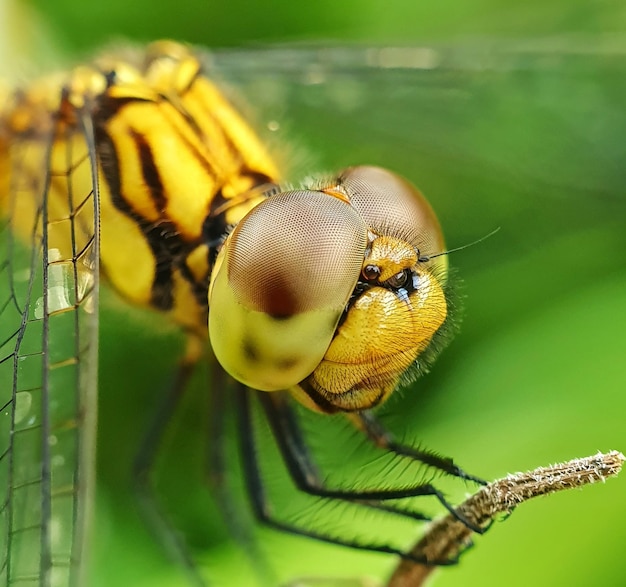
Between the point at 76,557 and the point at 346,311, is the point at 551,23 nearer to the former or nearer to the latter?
the point at 346,311

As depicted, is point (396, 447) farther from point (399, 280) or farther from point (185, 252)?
point (185, 252)

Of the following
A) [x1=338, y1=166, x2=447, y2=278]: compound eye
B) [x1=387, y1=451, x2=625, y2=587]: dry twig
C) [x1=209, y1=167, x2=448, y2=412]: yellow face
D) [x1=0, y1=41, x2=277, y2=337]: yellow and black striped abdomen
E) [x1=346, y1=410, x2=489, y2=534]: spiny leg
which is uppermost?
[x1=0, y1=41, x2=277, y2=337]: yellow and black striped abdomen

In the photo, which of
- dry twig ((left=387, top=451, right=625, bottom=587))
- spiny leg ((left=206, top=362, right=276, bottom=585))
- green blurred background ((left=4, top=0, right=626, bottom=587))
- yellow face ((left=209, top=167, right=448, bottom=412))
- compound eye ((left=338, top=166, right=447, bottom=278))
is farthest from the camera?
spiny leg ((left=206, top=362, right=276, bottom=585))

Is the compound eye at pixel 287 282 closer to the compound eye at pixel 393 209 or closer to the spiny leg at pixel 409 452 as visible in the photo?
the compound eye at pixel 393 209

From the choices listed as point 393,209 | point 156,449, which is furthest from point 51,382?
point 156,449

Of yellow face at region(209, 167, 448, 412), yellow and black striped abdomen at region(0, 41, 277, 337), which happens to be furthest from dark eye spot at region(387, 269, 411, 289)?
yellow and black striped abdomen at region(0, 41, 277, 337)

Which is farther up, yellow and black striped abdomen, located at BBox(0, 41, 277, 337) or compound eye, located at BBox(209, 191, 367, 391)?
yellow and black striped abdomen, located at BBox(0, 41, 277, 337)

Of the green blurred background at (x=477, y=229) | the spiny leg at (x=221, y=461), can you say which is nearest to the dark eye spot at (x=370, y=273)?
the green blurred background at (x=477, y=229)

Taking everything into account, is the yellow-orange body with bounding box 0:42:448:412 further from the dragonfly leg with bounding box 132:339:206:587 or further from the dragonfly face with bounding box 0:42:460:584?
the dragonfly leg with bounding box 132:339:206:587

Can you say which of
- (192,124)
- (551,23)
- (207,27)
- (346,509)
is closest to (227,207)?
(192,124)
